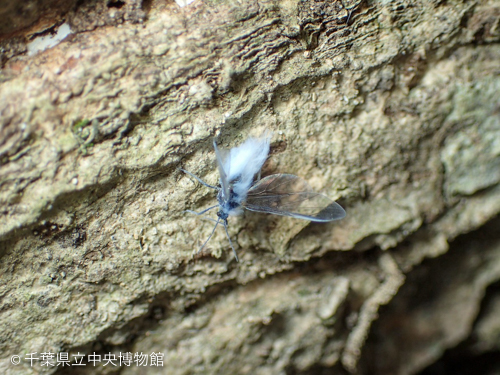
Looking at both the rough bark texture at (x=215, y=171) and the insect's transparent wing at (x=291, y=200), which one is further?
the insect's transparent wing at (x=291, y=200)

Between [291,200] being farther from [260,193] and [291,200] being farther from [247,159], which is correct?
[247,159]

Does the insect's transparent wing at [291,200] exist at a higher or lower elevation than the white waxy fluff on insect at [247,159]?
lower

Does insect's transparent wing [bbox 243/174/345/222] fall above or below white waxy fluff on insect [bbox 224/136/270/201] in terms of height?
below

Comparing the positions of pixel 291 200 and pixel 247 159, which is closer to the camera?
pixel 247 159

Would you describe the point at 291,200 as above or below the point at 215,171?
below

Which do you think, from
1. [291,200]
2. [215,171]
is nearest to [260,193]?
[291,200]

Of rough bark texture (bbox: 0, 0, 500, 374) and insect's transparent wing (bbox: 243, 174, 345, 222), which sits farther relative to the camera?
insect's transparent wing (bbox: 243, 174, 345, 222)
